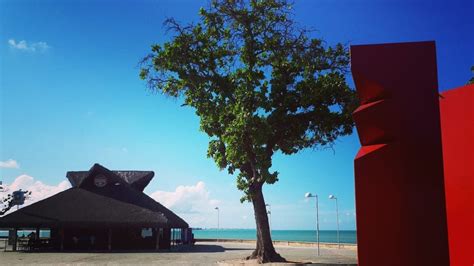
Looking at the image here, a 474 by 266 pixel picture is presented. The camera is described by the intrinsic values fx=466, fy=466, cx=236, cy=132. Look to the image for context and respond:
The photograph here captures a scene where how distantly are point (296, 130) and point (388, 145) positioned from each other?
18091mm

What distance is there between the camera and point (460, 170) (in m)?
9.43

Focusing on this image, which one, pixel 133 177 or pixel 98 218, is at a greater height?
pixel 133 177

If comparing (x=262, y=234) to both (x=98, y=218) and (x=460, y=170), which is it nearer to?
(x=98, y=218)

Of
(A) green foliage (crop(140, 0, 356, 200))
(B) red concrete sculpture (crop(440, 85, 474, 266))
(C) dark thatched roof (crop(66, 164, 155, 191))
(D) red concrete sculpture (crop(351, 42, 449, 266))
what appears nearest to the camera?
(D) red concrete sculpture (crop(351, 42, 449, 266))

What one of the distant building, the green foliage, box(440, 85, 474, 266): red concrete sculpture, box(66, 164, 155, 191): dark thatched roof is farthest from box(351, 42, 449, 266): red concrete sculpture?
box(66, 164, 155, 191): dark thatched roof

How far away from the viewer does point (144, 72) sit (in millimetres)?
28188

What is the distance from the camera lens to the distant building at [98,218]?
120ft

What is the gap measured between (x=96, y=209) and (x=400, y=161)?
109ft

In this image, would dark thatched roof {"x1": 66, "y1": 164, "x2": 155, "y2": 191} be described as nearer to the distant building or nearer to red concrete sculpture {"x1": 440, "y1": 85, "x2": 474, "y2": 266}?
the distant building

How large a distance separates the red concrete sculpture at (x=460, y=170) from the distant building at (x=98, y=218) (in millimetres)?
29933

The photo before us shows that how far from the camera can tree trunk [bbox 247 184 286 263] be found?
26.4 metres

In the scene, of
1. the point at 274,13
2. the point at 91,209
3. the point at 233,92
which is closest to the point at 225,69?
the point at 233,92

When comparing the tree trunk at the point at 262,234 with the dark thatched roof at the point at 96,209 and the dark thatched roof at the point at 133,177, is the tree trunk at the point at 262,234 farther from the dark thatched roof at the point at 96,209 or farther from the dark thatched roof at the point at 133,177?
the dark thatched roof at the point at 133,177

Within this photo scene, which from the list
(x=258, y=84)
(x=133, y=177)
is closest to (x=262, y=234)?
(x=258, y=84)
